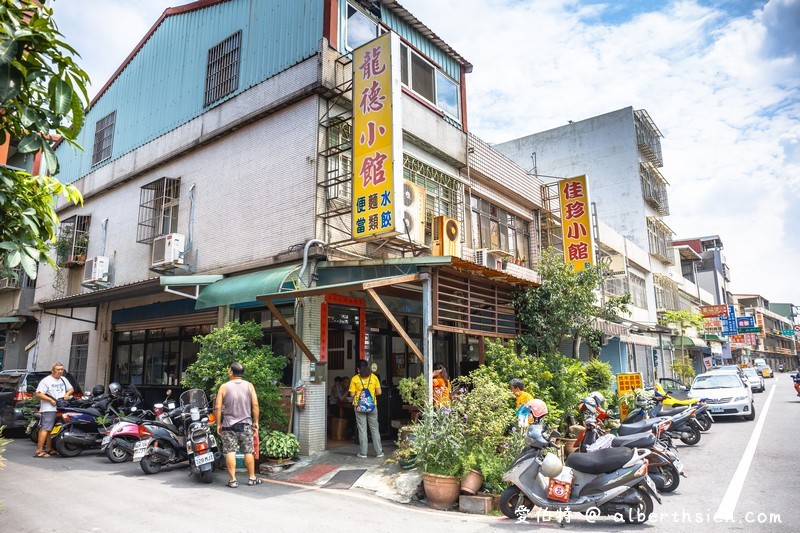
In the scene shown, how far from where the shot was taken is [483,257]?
1433cm

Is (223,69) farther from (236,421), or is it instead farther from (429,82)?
(236,421)

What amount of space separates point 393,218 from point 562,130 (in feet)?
83.6

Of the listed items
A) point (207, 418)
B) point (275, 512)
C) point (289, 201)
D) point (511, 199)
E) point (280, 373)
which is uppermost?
point (511, 199)

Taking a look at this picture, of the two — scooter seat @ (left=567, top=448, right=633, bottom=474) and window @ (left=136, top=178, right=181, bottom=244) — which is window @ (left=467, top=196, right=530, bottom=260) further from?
scooter seat @ (left=567, top=448, right=633, bottom=474)

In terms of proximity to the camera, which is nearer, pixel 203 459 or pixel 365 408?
pixel 203 459

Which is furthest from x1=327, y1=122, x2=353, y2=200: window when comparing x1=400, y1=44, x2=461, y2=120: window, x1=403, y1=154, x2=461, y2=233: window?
x1=400, y1=44, x2=461, y2=120: window

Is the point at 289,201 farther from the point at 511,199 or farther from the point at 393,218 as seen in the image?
the point at 511,199

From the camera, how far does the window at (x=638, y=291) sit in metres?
28.7

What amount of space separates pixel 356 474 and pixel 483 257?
7.24 meters

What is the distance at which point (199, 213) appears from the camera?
14.3 meters

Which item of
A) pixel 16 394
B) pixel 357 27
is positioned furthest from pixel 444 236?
pixel 16 394

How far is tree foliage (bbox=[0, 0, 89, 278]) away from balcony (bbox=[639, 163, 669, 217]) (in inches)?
1202

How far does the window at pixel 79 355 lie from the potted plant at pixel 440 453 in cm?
1442

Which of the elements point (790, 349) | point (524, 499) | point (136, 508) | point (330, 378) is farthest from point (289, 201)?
point (790, 349)
